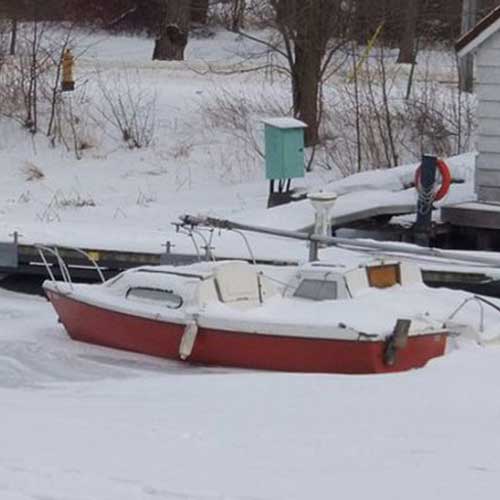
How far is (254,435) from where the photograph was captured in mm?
8984

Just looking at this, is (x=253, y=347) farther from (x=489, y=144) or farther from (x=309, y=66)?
(x=309, y=66)

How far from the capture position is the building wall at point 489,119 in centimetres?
1819

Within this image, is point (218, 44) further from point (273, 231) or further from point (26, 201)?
point (273, 231)

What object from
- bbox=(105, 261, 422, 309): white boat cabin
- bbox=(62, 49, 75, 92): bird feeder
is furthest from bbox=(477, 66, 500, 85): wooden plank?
bbox=(62, 49, 75, 92): bird feeder

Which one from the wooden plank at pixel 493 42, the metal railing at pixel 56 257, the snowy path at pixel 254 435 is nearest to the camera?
the snowy path at pixel 254 435

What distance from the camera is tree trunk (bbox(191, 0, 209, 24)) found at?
39.0m

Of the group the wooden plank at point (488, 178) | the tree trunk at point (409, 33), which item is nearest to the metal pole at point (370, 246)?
the wooden plank at point (488, 178)

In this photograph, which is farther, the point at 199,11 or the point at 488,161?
the point at 199,11

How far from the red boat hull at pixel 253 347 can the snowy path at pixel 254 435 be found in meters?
0.44

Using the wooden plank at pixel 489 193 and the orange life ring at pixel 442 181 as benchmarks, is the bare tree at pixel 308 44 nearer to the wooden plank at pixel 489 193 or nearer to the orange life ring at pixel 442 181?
the wooden plank at pixel 489 193

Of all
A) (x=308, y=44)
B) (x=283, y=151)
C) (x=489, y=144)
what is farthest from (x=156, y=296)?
(x=308, y=44)

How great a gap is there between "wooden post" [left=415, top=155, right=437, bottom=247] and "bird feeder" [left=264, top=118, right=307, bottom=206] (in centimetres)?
277

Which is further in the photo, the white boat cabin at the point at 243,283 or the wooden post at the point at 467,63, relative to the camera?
the wooden post at the point at 467,63

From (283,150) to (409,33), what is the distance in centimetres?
1088
